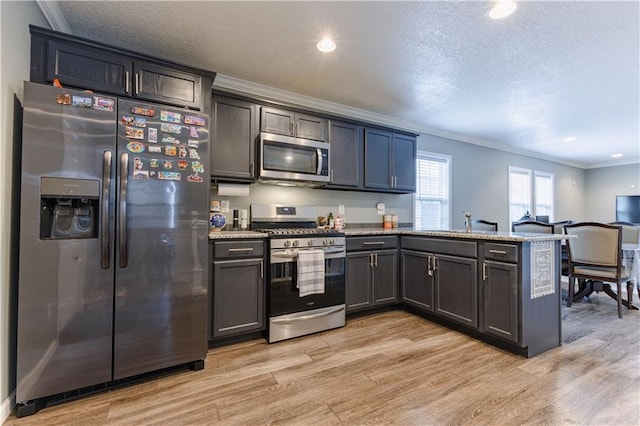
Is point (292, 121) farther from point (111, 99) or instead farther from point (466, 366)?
point (466, 366)

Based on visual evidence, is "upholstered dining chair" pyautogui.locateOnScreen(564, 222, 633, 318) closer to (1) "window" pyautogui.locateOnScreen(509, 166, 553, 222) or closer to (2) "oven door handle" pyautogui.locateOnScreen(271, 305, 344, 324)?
(1) "window" pyautogui.locateOnScreen(509, 166, 553, 222)

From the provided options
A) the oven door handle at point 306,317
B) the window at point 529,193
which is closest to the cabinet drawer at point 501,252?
the oven door handle at point 306,317

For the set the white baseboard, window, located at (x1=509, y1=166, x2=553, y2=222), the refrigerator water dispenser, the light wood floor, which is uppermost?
window, located at (x1=509, y1=166, x2=553, y2=222)

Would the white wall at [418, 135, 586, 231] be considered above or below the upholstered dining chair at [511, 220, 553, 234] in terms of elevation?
above

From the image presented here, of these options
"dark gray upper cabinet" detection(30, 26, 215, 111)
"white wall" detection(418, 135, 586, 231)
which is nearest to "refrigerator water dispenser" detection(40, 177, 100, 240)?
"dark gray upper cabinet" detection(30, 26, 215, 111)

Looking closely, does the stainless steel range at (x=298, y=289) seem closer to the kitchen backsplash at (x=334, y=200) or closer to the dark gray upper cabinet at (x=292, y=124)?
the kitchen backsplash at (x=334, y=200)

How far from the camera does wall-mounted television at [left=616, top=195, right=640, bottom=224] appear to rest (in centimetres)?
672

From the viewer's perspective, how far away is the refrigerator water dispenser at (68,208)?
1721 millimetres

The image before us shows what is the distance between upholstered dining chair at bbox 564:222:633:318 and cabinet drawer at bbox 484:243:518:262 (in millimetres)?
1760

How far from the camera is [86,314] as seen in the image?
1.79 m

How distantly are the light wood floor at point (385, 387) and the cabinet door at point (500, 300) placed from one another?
7.4 inches

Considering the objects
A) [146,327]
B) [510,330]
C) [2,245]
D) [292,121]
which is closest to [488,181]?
[510,330]

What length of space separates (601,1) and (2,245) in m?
3.92

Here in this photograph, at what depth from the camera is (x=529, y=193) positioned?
6.28 metres
